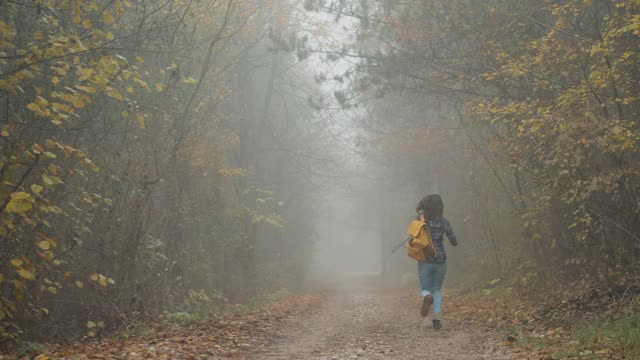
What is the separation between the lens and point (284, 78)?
79.4 feet

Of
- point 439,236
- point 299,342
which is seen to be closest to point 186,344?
point 299,342

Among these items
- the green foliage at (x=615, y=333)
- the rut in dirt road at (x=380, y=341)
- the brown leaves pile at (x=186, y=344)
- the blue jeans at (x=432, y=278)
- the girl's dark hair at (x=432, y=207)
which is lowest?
the rut in dirt road at (x=380, y=341)

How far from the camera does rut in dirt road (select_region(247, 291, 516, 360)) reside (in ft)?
23.9

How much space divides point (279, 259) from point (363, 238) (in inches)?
2200

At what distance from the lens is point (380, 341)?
8406 millimetres

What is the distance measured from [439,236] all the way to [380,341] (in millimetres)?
2244

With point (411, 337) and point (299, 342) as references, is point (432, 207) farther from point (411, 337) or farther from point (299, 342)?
point (299, 342)

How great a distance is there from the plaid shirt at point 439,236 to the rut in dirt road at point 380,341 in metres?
1.17

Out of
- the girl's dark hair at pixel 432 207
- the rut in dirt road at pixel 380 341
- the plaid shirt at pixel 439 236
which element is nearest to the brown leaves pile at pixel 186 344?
the rut in dirt road at pixel 380 341

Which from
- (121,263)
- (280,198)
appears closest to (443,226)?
(121,263)

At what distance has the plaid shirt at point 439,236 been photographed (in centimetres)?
955

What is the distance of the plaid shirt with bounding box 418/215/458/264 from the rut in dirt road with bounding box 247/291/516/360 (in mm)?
1165

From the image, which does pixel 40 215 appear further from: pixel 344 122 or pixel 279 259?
pixel 279 259

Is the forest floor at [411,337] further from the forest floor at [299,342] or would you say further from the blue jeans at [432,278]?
the blue jeans at [432,278]
